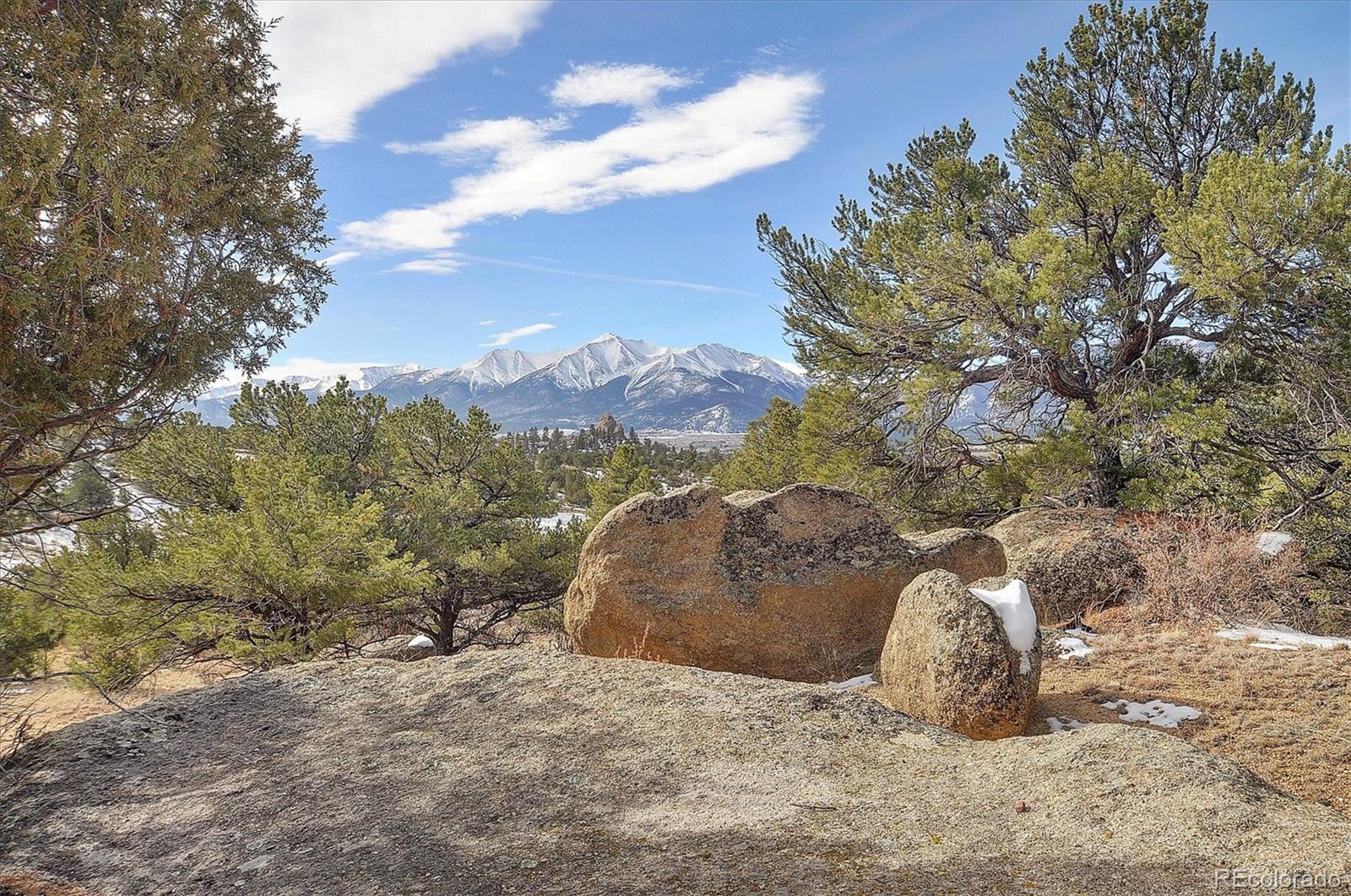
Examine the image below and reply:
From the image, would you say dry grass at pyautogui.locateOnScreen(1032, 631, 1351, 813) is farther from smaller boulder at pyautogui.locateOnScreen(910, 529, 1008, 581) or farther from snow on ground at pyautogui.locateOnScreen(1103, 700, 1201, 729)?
smaller boulder at pyautogui.locateOnScreen(910, 529, 1008, 581)

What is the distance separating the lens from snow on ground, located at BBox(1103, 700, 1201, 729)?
5.72 meters

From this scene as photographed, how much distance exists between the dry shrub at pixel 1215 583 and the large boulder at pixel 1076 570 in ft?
0.75

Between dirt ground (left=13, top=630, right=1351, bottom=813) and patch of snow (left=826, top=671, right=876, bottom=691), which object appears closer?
dirt ground (left=13, top=630, right=1351, bottom=813)

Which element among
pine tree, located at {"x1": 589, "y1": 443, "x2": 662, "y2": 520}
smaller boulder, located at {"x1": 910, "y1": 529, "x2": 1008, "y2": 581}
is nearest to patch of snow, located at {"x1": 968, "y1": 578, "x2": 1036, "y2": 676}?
smaller boulder, located at {"x1": 910, "y1": 529, "x2": 1008, "y2": 581}

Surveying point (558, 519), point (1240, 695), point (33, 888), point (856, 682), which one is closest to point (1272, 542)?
point (1240, 695)

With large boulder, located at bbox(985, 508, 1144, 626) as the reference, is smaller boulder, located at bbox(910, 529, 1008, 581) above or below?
above

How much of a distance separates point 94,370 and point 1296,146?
1453 centimetres

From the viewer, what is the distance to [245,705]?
5312 mm

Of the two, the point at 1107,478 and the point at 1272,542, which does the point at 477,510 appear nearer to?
the point at 1107,478

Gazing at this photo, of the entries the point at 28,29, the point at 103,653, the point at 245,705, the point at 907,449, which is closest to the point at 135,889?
the point at 245,705

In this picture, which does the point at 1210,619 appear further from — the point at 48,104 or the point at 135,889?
the point at 48,104

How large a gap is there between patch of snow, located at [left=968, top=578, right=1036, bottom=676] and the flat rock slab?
5.50ft

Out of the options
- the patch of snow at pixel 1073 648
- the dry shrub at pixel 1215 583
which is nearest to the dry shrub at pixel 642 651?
the patch of snow at pixel 1073 648

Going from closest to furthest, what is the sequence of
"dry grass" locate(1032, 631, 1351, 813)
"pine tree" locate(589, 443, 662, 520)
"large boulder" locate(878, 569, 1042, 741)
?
"dry grass" locate(1032, 631, 1351, 813)
"large boulder" locate(878, 569, 1042, 741)
"pine tree" locate(589, 443, 662, 520)
